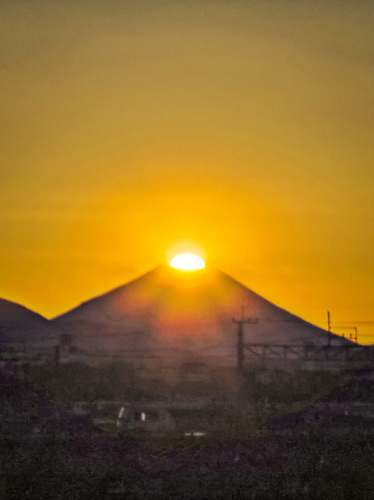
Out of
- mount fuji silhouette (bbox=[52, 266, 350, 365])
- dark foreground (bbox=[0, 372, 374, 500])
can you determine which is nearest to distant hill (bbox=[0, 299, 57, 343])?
mount fuji silhouette (bbox=[52, 266, 350, 365])

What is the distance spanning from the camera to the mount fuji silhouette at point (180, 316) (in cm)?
8319

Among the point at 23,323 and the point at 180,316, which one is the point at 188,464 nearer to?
the point at 180,316

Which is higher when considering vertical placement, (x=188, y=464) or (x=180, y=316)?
(x=180, y=316)

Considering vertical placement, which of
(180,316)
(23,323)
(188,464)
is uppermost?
(180,316)

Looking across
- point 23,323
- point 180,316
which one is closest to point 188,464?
point 180,316

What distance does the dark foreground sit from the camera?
10.6m

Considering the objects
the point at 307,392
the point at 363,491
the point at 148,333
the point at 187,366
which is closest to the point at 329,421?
the point at 363,491

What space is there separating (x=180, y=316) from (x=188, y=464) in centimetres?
7453

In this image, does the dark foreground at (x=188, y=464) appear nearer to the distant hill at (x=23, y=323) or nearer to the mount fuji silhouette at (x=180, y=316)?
the mount fuji silhouette at (x=180, y=316)

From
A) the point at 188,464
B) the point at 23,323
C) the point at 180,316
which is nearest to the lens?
the point at 188,464

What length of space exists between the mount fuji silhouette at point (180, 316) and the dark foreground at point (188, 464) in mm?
62561

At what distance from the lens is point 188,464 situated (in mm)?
12188

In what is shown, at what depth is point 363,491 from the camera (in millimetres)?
10586

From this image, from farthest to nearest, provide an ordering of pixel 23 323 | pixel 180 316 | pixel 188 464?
1. pixel 23 323
2. pixel 180 316
3. pixel 188 464
